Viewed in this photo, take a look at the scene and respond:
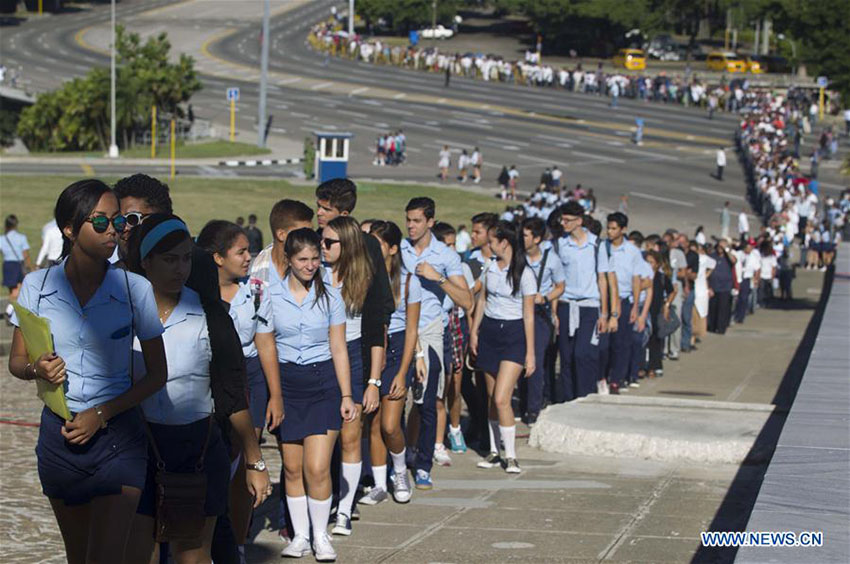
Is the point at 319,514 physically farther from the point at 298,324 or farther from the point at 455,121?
the point at 455,121

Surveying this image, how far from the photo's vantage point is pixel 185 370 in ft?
19.1

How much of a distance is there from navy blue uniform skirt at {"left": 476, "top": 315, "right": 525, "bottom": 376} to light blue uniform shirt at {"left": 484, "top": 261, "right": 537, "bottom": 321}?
0.16 ft

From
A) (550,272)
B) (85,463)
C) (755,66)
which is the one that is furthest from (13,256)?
(755,66)

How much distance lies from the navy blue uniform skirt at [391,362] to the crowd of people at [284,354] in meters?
0.01

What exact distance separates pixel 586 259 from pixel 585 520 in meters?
4.68

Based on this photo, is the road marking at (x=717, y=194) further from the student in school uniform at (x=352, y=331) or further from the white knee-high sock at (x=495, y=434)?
the student in school uniform at (x=352, y=331)

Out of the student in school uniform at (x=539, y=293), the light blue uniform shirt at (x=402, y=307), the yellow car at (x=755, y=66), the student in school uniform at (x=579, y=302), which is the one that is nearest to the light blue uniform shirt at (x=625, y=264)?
the student in school uniform at (x=579, y=302)

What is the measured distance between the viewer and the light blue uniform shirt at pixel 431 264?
9.76m

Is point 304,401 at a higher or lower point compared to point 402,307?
lower

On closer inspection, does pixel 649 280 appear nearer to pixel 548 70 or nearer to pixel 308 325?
pixel 308 325

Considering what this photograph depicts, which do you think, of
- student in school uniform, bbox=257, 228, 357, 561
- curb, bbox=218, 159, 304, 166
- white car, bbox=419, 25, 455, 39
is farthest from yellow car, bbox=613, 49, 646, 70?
student in school uniform, bbox=257, 228, 357, 561

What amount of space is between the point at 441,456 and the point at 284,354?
10.9 feet

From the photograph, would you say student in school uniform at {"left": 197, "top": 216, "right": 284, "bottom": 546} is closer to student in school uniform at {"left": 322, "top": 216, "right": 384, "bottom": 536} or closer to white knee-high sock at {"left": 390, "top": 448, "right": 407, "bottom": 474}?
student in school uniform at {"left": 322, "top": 216, "right": 384, "bottom": 536}

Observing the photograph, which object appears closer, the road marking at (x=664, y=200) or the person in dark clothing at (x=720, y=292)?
the person in dark clothing at (x=720, y=292)
